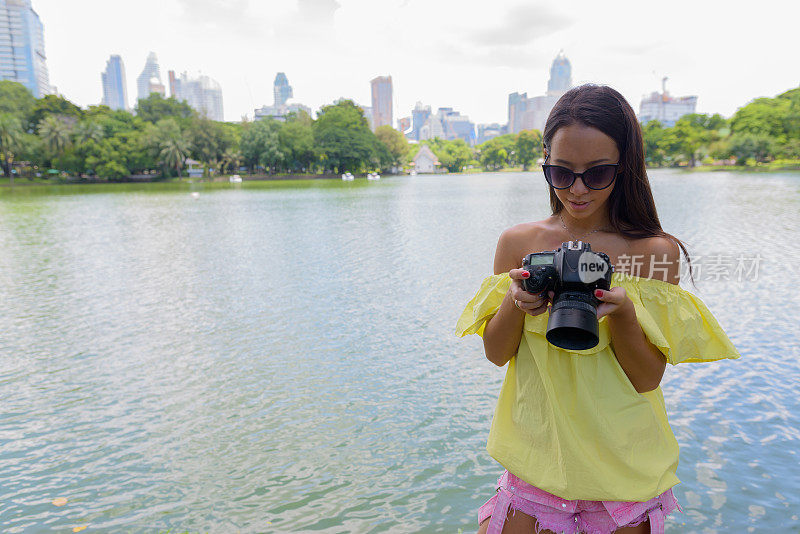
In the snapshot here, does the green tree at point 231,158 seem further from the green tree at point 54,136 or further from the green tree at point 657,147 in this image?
the green tree at point 657,147

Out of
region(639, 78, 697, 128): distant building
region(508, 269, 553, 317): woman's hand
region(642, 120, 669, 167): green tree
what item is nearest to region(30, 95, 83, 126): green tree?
region(508, 269, 553, 317): woman's hand

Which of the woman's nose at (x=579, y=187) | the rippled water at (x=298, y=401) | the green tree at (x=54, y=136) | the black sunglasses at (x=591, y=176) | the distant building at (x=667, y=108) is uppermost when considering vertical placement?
the distant building at (x=667, y=108)

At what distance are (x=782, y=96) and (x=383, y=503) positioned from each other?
101623 millimetres

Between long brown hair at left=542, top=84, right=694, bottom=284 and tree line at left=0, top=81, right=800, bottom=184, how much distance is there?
67.9 m

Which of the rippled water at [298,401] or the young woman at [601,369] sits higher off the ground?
the young woman at [601,369]

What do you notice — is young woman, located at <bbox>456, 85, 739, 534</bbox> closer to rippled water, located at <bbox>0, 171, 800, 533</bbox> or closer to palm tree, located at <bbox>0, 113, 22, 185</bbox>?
rippled water, located at <bbox>0, 171, 800, 533</bbox>

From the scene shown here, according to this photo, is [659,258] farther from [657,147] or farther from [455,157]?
[455,157]

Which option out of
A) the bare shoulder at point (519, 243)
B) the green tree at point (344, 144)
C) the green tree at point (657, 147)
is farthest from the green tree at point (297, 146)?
the bare shoulder at point (519, 243)

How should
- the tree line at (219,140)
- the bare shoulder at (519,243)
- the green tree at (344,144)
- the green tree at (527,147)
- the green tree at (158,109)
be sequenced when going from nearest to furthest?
the bare shoulder at (519,243) → the tree line at (219,140) → the green tree at (344,144) → the green tree at (158,109) → the green tree at (527,147)

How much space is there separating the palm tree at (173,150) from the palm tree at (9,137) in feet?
47.7

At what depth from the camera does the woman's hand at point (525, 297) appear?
1.30 meters

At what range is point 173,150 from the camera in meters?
62.5

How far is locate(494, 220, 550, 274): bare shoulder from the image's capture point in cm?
162

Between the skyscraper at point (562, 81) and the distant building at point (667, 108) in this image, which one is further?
the distant building at point (667, 108)
